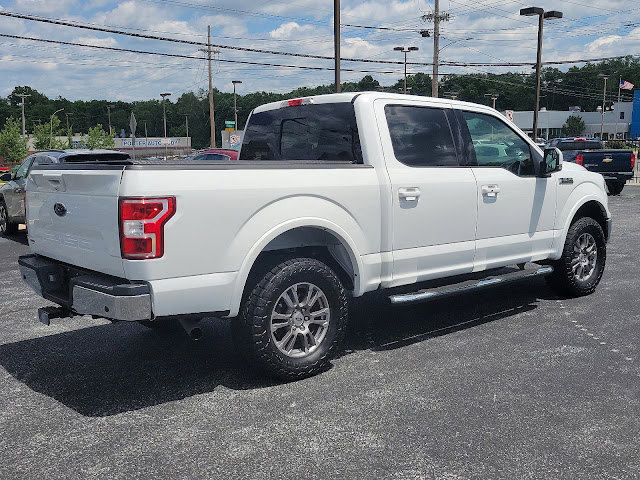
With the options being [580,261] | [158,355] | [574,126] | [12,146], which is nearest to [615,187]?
[580,261]

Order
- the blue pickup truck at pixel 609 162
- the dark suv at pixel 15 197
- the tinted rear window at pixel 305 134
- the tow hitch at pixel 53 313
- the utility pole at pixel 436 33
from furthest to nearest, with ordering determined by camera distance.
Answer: the utility pole at pixel 436 33
the blue pickup truck at pixel 609 162
the dark suv at pixel 15 197
the tinted rear window at pixel 305 134
the tow hitch at pixel 53 313

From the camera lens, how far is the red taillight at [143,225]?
145 inches

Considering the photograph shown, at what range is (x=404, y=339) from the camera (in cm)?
551

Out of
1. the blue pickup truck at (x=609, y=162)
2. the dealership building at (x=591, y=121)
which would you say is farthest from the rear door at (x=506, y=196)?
the dealership building at (x=591, y=121)

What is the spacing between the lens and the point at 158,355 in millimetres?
5141

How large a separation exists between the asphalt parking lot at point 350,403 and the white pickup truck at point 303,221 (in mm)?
451

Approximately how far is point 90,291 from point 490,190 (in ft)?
11.5

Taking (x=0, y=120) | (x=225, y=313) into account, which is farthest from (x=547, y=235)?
(x=0, y=120)

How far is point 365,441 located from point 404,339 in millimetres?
2060

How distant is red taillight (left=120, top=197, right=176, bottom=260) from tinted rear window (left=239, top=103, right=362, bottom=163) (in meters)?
1.78

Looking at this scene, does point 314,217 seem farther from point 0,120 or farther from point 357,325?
point 0,120

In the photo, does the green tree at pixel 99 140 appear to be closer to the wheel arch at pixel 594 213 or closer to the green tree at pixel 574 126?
the wheel arch at pixel 594 213

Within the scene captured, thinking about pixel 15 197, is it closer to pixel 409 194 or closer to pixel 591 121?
pixel 409 194

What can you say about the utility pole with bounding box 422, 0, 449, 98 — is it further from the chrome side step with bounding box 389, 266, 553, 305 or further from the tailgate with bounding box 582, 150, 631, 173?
the chrome side step with bounding box 389, 266, 553, 305
